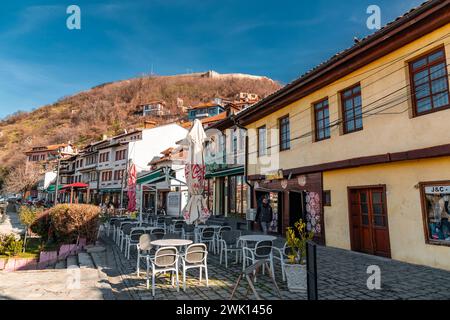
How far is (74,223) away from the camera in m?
10.6

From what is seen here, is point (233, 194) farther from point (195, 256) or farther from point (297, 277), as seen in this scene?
point (297, 277)

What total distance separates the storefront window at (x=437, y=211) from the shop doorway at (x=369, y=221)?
1150 millimetres

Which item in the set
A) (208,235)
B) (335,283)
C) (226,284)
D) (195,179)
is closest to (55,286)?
(226,284)

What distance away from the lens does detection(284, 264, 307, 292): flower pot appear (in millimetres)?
5133

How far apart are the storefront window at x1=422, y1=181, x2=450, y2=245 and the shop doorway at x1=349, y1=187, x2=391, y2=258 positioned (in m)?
1.15

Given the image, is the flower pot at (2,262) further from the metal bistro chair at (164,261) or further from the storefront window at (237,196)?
the storefront window at (237,196)

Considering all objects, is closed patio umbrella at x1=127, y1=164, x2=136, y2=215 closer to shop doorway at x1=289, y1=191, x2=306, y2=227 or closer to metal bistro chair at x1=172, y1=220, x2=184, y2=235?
metal bistro chair at x1=172, y1=220, x2=184, y2=235

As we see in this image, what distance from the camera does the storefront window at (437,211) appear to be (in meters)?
6.52

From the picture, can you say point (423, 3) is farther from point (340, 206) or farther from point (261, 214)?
point (261, 214)

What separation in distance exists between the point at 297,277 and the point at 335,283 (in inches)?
39.4

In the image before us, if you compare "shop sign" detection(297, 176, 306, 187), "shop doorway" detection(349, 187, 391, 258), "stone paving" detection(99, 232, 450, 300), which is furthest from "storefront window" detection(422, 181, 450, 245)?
"shop sign" detection(297, 176, 306, 187)

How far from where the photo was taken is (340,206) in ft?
30.7

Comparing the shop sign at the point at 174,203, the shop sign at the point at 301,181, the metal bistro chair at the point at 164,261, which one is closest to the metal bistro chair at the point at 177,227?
the shop sign at the point at 301,181
